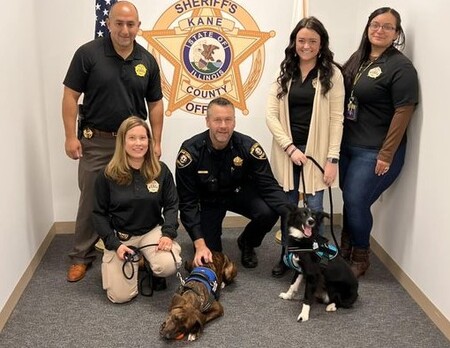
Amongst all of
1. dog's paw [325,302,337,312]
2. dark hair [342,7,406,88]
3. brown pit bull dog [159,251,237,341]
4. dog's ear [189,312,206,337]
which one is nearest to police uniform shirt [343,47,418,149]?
dark hair [342,7,406,88]

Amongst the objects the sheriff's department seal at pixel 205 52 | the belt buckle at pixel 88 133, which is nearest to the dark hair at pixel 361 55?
the sheriff's department seal at pixel 205 52

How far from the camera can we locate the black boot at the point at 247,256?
3.39 metres

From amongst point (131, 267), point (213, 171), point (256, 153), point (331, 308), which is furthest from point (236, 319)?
point (256, 153)

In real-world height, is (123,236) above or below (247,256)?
above

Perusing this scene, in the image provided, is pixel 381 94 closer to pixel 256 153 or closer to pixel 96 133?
pixel 256 153

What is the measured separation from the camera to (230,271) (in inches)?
121

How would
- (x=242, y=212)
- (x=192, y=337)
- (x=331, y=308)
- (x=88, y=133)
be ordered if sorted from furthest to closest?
(x=242, y=212)
(x=88, y=133)
(x=331, y=308)
(x=192, y=337)

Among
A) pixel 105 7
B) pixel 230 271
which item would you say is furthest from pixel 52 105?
pixel 230 271

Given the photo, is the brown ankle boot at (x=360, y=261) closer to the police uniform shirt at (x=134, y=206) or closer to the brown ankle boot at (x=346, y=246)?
the brown ankle boot at (x=346, y=246)

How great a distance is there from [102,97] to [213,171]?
2.71 ft

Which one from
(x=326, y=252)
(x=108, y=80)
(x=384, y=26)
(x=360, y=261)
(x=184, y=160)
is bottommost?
(x=360, y=261)

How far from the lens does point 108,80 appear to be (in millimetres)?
2965

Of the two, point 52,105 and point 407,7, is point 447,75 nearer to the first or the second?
point 407,7

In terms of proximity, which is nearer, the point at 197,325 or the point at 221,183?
the point at 197,325
